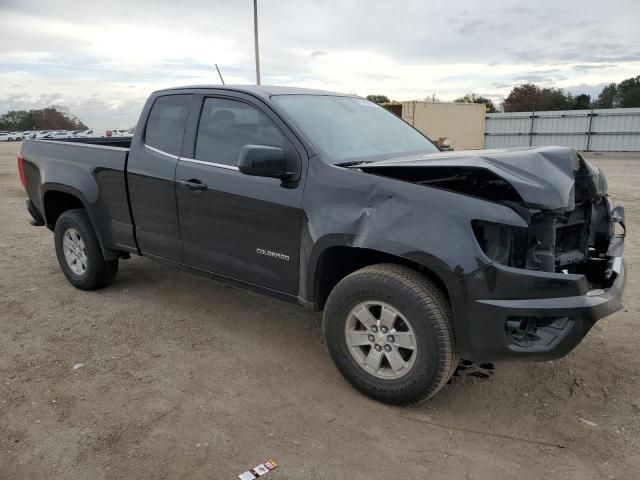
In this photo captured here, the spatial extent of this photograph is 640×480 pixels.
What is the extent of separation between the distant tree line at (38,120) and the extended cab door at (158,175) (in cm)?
8703

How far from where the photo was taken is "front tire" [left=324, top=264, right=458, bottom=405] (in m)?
2.95

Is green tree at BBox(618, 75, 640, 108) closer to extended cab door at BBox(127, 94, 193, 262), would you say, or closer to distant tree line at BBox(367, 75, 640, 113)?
distant tree line at BBox(367, 75, 640, 113)

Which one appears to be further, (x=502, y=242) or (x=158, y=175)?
(x=158, y=175)

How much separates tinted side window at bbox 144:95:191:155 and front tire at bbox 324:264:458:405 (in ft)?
6.41

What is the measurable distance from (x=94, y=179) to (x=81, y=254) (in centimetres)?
86

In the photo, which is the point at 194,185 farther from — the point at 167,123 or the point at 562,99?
the point at 562,99

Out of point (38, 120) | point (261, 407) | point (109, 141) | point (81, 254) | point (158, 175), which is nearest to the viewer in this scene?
point (261, 407)

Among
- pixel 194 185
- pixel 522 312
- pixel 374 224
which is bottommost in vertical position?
pixel 522 312

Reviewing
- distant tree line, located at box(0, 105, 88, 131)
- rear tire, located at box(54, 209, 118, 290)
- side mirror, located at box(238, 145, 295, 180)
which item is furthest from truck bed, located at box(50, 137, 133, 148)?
distant tree line, located at box(0, 105, 88, 131)

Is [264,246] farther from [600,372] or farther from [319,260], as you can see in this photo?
[600,372]

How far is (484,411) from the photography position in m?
3.25

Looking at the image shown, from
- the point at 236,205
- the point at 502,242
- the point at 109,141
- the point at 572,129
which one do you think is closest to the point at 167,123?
the point at 236,205

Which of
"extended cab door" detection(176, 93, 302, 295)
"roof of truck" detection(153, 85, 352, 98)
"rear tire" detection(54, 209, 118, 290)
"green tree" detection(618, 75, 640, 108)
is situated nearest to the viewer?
"extended cab door" detection(176, 93, 302, 295)

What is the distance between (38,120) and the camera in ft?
301
